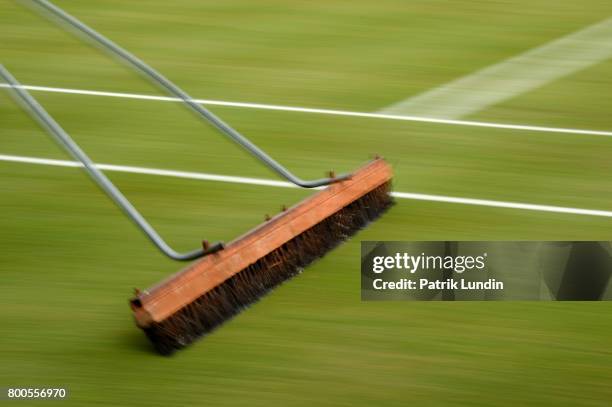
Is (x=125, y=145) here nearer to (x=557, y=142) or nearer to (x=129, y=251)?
(x=129, y=251)

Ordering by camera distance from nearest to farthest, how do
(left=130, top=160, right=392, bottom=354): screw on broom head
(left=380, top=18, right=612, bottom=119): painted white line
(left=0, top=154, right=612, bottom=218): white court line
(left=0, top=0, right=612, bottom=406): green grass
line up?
(left=0, top=0, right=612, bottom=406): green grass
(left=130, top=160, right=392, bottom=354): screw on broom head
(left=0, top=154, right=612, bottom=218): white court line
(left=380, top=18, right=612, bottom=119): painted white line

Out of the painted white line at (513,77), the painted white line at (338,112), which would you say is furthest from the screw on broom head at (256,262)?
the painted white line at (513,77)

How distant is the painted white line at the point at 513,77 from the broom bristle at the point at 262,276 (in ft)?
5.50

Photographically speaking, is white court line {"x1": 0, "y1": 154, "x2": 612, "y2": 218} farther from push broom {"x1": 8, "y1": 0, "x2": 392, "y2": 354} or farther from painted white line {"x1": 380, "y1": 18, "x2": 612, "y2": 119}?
painted white line {"x1": 380, "y1": 18, "x2": 612, "y2": 119}

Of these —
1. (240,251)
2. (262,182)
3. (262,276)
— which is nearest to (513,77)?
(262,182)

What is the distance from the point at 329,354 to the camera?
4762 millimetres

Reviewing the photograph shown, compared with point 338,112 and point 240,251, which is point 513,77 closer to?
point 338,112

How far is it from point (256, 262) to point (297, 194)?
48.0 inches

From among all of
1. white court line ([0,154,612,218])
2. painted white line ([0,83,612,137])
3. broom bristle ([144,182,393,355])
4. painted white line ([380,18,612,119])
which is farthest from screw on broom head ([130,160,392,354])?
painted white line ([380,18,612,119])

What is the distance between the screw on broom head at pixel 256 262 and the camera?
4.73 metres

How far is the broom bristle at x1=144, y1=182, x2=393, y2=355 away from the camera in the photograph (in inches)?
189

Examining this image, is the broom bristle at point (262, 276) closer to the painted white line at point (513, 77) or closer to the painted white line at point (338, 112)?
the painted white line at point (338, 112)

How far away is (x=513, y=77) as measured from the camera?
8180mm

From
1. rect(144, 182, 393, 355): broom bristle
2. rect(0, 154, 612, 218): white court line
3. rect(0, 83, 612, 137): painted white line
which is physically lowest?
rect(144, 182, 393, 355): broom bristle
